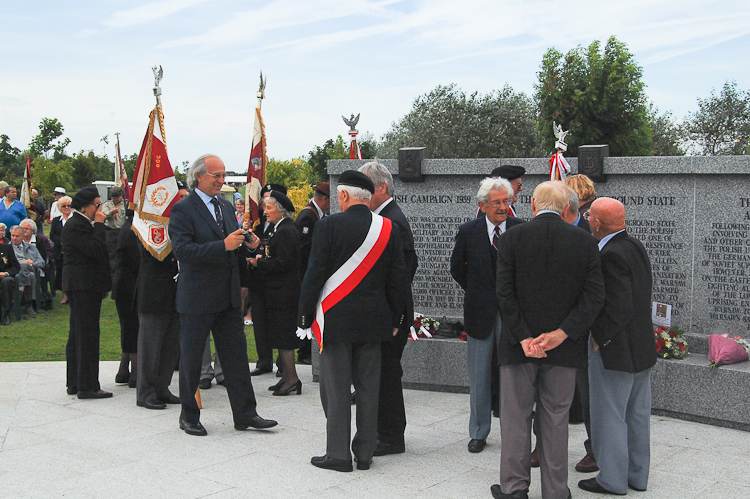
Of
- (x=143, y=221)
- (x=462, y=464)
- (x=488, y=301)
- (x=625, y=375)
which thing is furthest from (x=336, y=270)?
(x=143, y=221)

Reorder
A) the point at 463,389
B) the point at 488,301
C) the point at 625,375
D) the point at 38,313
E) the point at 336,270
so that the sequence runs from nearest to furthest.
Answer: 1. the point at 625,375
2. the point at 336,270
3. the point at 488,301
4. the point at 463,389
5. the point at 38,313

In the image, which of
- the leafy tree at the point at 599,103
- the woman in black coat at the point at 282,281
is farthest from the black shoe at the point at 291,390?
the leafy tree at the point at 599,103

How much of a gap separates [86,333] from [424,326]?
323cm

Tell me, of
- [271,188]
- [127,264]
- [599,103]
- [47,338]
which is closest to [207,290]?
[127,264]

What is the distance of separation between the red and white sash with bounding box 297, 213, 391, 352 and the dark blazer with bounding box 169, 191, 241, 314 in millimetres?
1106

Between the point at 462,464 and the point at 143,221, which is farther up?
the point at 143,221

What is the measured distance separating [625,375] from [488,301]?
1.21 m

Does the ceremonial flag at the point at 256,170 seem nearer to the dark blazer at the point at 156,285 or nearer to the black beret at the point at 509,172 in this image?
the dark blazer at the point at 156,285

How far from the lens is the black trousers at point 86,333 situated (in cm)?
677

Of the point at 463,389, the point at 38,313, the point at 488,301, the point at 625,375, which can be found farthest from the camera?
the point at 38,313

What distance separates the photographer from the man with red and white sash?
4719mm

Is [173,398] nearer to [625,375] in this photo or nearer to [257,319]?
[257,319]

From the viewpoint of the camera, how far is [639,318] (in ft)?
14.3

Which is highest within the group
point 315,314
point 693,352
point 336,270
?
point 336,270
